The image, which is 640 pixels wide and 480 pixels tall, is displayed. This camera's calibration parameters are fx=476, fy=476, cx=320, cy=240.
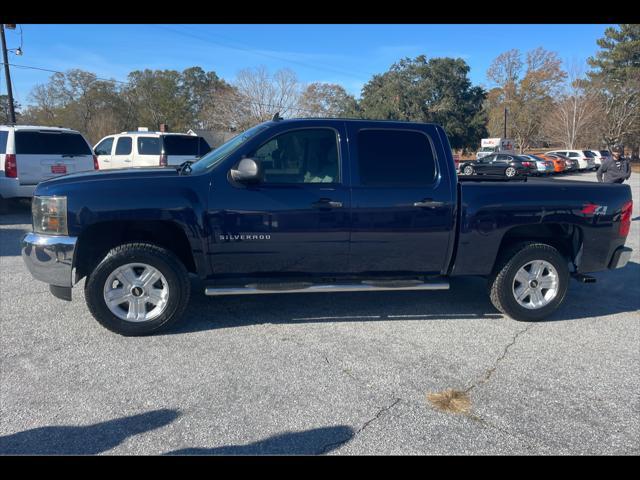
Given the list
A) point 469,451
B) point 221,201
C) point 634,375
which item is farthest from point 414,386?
point 221,201

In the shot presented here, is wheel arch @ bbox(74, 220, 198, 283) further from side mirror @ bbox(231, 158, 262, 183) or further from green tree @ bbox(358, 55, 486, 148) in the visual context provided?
green tree @ bbox(358, 55, 486, 148)

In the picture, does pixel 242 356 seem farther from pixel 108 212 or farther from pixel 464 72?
pixel 464 72

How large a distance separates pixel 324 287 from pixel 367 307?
852 mm

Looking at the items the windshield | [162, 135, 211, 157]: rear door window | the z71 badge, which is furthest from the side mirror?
[162, 135, 211, 157]: rear door window

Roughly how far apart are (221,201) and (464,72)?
165ft

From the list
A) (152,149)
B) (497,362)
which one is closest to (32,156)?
(152,149)

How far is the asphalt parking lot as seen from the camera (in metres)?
2.80

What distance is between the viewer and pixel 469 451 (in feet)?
8.93

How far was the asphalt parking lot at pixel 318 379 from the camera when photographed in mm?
2805

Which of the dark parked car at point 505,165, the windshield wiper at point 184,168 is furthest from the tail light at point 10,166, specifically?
the dark parked car at point 505,165

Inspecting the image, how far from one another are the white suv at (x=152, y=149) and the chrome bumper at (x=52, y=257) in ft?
33.3

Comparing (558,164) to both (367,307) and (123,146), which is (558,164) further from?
(367,307)

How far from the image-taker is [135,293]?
4.21 meters

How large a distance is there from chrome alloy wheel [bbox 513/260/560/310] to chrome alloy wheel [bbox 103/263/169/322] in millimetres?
3431
